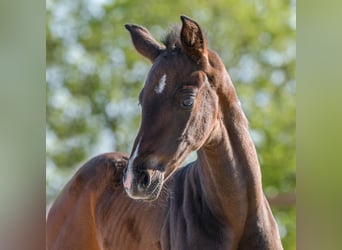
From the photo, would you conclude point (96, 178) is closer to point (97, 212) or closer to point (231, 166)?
point (97, 212)

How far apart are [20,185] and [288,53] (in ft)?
19.5

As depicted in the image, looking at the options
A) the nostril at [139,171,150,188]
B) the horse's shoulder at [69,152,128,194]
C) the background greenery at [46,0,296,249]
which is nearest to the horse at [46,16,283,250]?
the nostril at [139,171,150,188]

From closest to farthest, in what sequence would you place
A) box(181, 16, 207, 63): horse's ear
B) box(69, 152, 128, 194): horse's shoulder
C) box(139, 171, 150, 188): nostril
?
1. box(139, 171, 150, 188): nostril
2. box(181, 16, 207, 63): horse's ear
3. box(69, 152, 128, 194): horse's shoulder

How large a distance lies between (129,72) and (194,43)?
4550 mm

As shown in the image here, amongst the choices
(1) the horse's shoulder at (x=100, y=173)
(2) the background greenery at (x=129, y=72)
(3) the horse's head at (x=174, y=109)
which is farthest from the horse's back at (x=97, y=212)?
(2) the background greenery at (x=129, y=72)

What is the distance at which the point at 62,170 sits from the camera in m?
5.93

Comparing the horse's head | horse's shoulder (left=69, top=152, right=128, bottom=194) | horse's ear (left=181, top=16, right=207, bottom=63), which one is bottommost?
horse's shoulder (left=69, top=152, right=128, bottom=194)

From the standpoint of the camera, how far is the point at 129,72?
5996 mm

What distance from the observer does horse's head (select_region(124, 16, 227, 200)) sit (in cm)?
134

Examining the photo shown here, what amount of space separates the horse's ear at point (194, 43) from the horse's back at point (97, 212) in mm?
679

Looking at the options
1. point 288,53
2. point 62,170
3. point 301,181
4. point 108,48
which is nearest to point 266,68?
point 288,53

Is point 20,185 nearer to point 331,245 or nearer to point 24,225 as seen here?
point 24,225

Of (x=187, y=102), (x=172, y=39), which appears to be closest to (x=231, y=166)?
(x=187, y=102)

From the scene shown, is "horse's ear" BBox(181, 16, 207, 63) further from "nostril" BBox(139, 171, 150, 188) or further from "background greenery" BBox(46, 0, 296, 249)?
"background greenery" BBox(46, 0, 296, 249)
